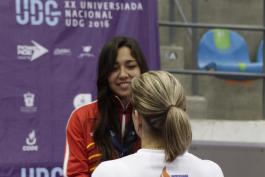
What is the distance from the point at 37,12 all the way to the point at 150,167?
312 centimetres

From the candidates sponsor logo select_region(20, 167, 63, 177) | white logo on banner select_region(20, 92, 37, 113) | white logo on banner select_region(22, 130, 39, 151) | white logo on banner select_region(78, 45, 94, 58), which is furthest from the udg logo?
sponsor logo select_region(20, 167, 63, 177)

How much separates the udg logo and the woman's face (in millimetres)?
2123

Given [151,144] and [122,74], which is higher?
[122,74]

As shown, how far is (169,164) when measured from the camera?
2.12m

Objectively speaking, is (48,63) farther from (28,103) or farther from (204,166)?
(204,166)

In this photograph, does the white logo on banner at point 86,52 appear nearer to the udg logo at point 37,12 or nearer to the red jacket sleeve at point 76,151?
the udg logo at point 37,12

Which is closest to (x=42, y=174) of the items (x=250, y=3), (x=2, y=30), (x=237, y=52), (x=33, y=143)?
(x=33, y=143)

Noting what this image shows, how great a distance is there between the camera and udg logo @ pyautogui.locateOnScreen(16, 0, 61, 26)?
16.4ft

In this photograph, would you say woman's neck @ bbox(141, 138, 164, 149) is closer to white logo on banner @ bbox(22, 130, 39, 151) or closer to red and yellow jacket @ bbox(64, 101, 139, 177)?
red and yellow jacket @ bbox(64, 101, 139, 177)

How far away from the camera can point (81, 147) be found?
2.94m

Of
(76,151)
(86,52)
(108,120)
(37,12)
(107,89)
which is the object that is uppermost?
(37,12)

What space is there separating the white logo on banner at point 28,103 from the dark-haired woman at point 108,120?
2.04 metres

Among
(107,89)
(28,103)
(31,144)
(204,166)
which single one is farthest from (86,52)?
(204,166)

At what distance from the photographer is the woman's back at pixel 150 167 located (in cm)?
209
